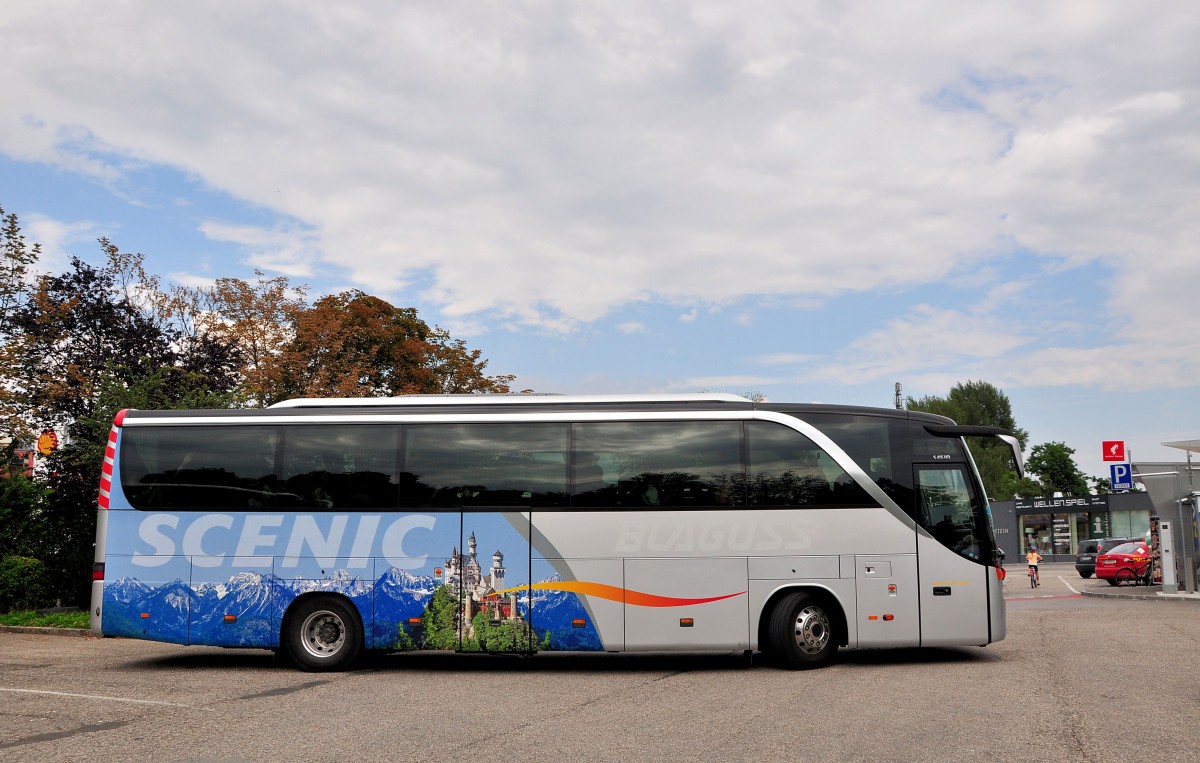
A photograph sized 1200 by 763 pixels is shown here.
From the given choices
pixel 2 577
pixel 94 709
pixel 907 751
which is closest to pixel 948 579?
pixel 907 751

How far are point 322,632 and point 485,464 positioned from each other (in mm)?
2904

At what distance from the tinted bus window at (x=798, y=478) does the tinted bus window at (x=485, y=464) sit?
2.37 meters

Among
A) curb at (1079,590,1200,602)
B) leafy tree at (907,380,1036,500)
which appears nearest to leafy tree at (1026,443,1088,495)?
leafy tree at (907,380,1036,500)

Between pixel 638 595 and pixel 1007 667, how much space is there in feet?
14.6

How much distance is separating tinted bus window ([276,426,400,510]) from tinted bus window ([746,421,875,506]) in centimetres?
443

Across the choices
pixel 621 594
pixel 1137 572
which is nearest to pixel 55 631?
pixel 621 594

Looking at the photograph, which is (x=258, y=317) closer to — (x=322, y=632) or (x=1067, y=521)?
(x=322, y=632)

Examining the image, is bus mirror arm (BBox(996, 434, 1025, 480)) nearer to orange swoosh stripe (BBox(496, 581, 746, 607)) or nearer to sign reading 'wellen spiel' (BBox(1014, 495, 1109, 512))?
orange swoosh stripe (BBox(496, 581, 746, 607))

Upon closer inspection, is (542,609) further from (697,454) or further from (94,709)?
(94,709)

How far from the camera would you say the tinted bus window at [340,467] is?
12602 mm

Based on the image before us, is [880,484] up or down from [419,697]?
up

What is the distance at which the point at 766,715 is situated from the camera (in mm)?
9039

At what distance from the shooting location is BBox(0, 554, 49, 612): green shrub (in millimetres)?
19156

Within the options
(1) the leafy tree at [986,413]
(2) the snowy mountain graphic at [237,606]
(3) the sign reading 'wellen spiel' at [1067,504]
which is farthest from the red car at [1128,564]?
(1) the leafy tree at [986,413]
